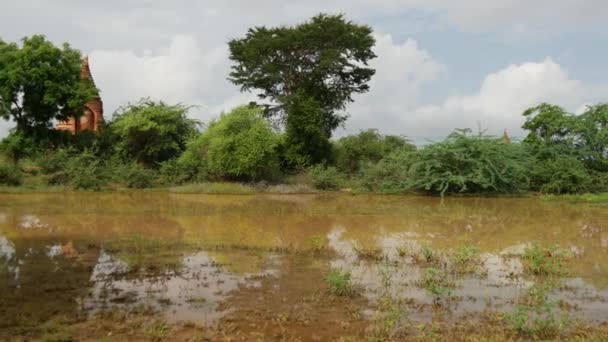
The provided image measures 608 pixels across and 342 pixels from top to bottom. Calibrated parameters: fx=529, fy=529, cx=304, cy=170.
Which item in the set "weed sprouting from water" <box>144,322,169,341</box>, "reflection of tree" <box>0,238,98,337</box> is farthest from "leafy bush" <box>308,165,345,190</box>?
"weed sprouting from water" <box>144,322,169,341</box>

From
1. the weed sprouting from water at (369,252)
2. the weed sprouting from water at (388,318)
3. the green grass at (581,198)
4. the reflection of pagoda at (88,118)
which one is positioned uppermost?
the reflection of pagoda at (88,118)

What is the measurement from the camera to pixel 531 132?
26406 mm

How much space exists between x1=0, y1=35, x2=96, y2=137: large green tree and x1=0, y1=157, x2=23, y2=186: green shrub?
8.95 ft

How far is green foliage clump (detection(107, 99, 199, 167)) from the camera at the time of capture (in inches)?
Result: 967

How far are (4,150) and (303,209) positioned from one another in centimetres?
1513

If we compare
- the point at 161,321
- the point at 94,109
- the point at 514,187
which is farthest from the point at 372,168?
the point at 161,321

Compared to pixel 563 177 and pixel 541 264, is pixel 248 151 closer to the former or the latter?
pixel 563 177

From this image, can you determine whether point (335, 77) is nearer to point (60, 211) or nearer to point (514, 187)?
point (514, 187)

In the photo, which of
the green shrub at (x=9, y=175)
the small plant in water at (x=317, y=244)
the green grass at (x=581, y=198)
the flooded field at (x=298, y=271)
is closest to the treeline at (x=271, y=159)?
the green shrub at (x=9, y=175)

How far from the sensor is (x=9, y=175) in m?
20.7

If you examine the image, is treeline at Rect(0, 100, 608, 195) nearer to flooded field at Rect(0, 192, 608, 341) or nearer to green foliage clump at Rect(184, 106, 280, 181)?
green foliage clump at Rect(184, 106, 280, 181)

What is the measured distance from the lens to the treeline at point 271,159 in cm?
2159

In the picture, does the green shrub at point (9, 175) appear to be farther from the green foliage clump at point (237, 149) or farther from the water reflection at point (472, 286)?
the water reflection at point (472, 286)

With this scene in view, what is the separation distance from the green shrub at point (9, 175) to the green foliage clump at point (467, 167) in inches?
621
